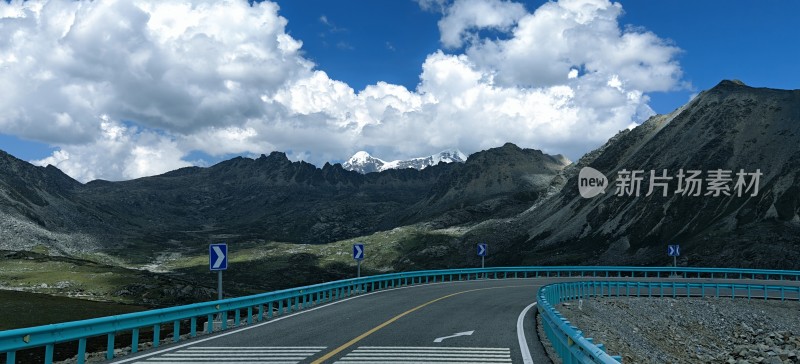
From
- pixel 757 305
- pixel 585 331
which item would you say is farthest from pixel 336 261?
pixel 585 331

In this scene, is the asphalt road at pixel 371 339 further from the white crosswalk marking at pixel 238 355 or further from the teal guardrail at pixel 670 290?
the teal guardrail at pixel 670 290

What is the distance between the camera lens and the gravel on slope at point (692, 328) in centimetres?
2184

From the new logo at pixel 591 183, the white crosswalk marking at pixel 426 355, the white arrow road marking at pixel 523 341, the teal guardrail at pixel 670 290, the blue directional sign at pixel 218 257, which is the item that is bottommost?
the teal guardrail at pixel 670 290

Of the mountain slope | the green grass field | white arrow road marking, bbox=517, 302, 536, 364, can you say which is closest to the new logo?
the mountain slope

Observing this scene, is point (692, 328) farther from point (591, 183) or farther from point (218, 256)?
point (591, 183)

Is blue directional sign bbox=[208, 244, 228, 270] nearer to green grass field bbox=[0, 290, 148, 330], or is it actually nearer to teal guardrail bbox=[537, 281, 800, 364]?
teal guardrail bbox=[537, 281, 800, 364]

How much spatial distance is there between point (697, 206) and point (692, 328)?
2484 inches

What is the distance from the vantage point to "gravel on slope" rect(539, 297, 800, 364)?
860 inches

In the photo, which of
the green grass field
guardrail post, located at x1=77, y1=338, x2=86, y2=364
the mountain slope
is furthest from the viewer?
the mountain slope

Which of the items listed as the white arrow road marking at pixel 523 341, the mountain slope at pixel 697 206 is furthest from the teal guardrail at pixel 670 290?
the mountain slope at pixel 697 206

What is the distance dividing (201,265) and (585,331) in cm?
14031

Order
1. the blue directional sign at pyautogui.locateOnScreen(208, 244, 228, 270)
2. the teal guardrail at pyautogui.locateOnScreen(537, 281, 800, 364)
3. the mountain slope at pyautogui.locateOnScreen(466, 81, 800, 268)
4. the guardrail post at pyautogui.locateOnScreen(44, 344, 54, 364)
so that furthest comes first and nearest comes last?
the mountain slope at pyautogui.locateOnScreen(466, 81, 800, 268)
the teal guardrail at pyautogui.locateOnScreen(537, 281, 800, 364)
the blue directional sign at pyautogui.locateOnScreen(208, 244, 228, 270)
the guardrail post at pyautogui.locateOnScreen(44, 344, 54, 364)

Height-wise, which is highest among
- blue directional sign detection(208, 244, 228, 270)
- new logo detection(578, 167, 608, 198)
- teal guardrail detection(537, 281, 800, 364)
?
new logo detection(578, 167, 608, 198)

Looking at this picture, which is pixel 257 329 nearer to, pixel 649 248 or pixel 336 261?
pixel 649 248
